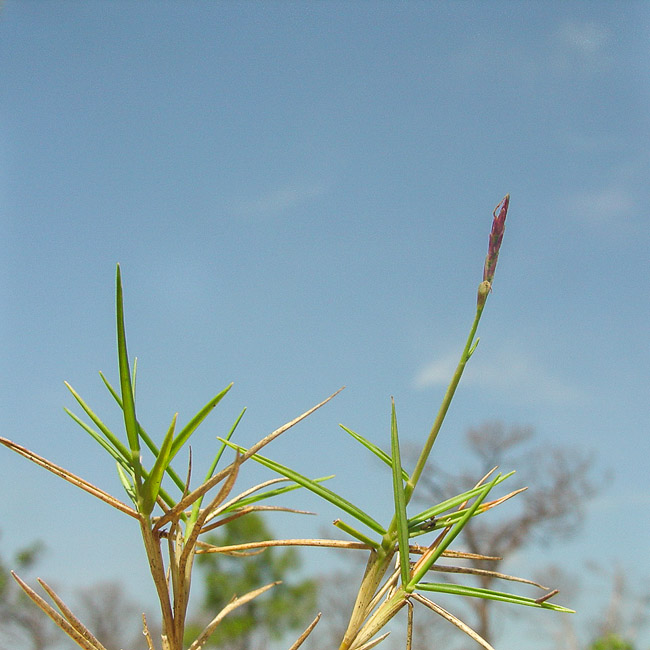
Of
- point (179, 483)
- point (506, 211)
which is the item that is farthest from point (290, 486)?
point (506, 211)

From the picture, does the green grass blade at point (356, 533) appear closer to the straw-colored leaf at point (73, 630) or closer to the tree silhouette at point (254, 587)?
the straw-colored leaf at point (73, 630)

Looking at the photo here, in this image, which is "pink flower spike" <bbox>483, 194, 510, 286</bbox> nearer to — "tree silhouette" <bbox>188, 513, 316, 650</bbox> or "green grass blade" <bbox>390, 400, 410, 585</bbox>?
"green grass blade" <bbox>390, 400, 410, 585</bbox>

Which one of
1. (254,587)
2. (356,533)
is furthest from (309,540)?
(254,587)

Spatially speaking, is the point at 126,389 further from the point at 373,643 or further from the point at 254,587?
the point at 254,587

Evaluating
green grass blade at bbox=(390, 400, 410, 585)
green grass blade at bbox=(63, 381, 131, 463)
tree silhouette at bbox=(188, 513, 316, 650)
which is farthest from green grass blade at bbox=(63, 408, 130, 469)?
tree silhouette at bbox=(188, 513, 316, 650)

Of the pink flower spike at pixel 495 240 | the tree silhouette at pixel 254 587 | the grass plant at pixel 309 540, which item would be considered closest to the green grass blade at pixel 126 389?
the grass plant at pixel 309 540
